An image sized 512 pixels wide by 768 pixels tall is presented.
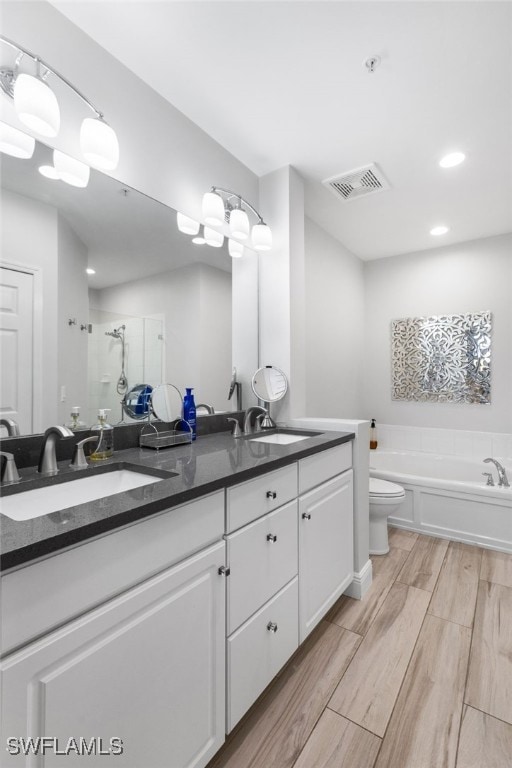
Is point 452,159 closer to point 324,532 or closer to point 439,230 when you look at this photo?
point 439,230

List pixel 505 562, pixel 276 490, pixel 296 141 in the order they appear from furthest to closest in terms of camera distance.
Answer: pixel 505 562 → pixel 296 141 → pixel 276 490

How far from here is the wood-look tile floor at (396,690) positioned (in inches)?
45.3

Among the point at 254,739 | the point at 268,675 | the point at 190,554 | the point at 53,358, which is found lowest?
the point at 254,739

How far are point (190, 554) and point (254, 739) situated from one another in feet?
2.58

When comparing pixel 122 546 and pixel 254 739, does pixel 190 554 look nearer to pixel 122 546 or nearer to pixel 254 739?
pixel 122 546

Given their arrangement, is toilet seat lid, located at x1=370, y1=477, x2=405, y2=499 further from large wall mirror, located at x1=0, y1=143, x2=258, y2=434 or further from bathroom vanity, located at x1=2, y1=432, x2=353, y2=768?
large wall mirror, located at x1=0, y1=143, x2=258, y2=434

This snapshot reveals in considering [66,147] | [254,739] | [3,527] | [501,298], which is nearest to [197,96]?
[66,147]

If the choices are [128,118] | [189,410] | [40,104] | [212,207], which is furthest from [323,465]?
[128,118]

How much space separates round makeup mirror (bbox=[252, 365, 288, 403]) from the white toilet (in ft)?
3.16

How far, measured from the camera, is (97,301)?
1.44m

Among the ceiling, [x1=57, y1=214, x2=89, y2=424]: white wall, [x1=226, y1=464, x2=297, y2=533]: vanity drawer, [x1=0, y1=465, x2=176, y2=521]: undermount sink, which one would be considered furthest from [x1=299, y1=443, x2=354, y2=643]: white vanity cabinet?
the ceiling

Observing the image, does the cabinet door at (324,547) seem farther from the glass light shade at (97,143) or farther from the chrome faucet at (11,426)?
the glass light shade at (97,143)

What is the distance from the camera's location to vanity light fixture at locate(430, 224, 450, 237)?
313 centimetres

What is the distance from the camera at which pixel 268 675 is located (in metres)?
1.26
